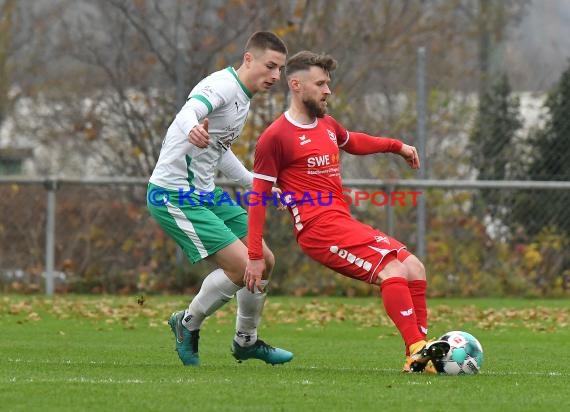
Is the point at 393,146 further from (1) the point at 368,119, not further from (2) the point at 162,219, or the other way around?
(1) the point at 368,119

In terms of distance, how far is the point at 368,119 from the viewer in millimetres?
16594

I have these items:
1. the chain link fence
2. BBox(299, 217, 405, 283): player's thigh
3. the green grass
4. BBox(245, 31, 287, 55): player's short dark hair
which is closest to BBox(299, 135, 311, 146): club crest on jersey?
BBox(299, 217, 405, 283): player's thigh

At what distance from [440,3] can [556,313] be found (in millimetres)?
10173

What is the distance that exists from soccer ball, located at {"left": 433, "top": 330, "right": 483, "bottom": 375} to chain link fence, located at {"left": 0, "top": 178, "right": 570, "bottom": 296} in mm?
8228

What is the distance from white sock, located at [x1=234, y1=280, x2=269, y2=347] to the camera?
8406 millimetres

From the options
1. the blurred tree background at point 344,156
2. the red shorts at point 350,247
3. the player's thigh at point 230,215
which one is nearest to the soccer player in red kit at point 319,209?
the red shorts at point 350,247

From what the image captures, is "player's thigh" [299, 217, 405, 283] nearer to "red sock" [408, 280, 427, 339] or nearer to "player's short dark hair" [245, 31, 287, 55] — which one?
"red sock" [408, 280, 427, 339]

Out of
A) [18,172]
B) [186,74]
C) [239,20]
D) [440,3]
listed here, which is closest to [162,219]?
[186,74]

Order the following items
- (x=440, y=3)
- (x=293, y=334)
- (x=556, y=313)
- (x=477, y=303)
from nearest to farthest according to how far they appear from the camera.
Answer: (x=293, y=334), (x=556, y=313), (x=477, y=303), (x=440, y=3)

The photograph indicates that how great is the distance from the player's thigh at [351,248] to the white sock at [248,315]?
661 mm

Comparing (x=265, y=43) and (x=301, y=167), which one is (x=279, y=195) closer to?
(x=301, y=167)

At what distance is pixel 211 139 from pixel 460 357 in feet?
6.77

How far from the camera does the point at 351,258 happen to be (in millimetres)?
7758

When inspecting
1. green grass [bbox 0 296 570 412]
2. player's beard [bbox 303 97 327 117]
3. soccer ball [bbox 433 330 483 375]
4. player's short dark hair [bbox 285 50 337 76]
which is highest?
player's short dark hair [bbox 285 50 337 76]
